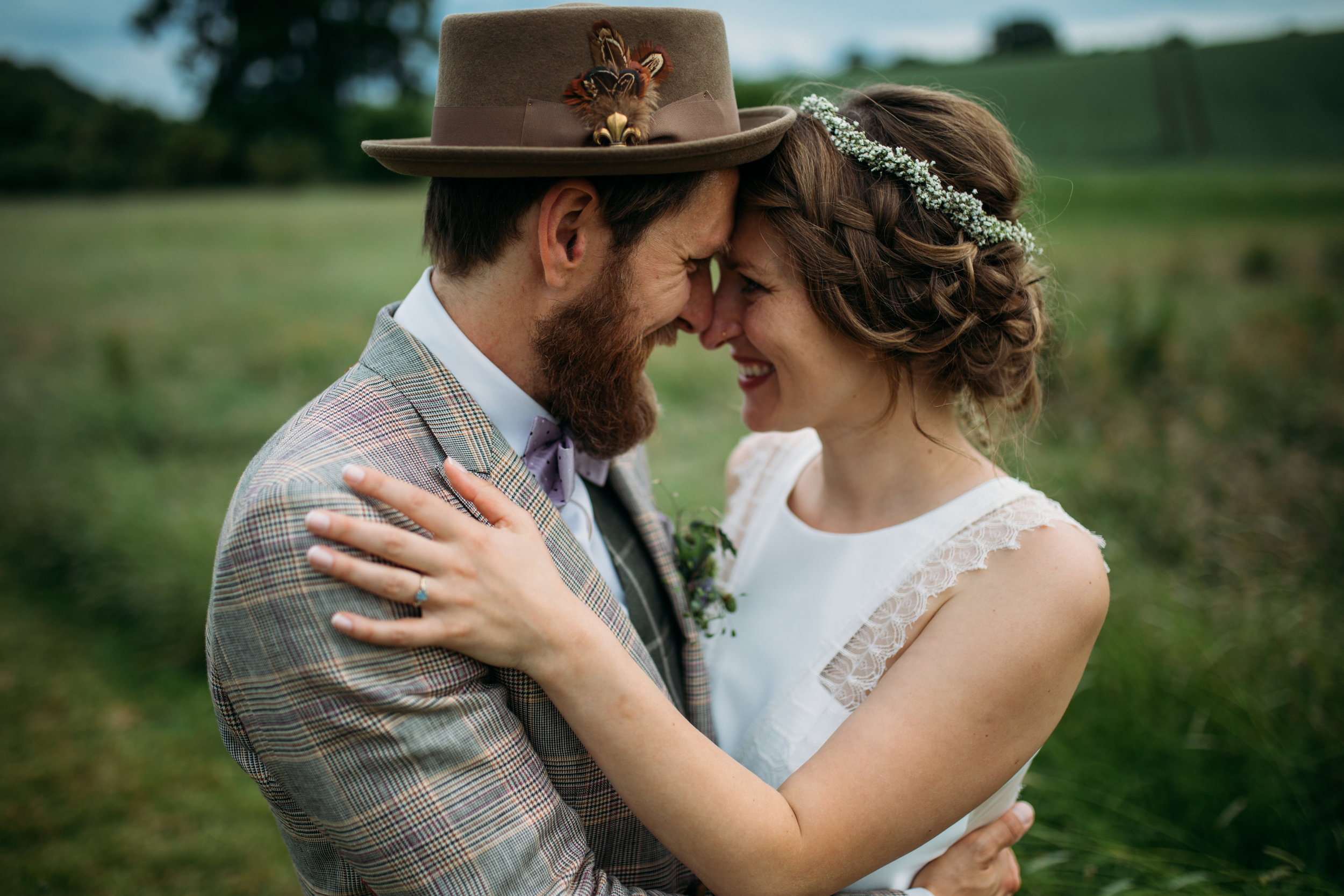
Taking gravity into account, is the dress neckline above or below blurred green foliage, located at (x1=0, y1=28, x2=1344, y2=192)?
below

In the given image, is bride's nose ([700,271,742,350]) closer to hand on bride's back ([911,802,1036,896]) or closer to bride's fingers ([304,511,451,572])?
bride's fingers ([304,511,451,572])

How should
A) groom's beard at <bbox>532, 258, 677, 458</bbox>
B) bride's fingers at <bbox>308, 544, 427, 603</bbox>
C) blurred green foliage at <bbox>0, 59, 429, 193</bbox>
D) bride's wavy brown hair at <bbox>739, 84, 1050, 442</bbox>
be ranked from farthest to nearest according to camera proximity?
blurred green foliage at <bbox>0, 59, 429, 193</bbox>, bride's wavy brown hair at <bbox>739, 84, 1050, 442</bbox>, groom's beard at <bbox>532, 258, 677, 458</bbox>, bride's fingers at <bbox>308, 544, 427, 603</bbox>

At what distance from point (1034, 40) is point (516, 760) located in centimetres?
1143

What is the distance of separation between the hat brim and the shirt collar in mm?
296

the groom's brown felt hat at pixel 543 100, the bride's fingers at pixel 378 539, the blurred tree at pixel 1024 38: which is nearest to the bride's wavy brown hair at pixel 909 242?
the groom's brown felt hat at pixel 543 100

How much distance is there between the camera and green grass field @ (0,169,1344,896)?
11.0 feet

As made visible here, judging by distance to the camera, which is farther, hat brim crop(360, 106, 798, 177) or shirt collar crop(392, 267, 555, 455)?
shirt collar crop(392, 267, 555, 455)

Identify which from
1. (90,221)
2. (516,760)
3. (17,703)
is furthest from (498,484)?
(90,221)

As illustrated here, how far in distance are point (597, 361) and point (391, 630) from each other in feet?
2.87

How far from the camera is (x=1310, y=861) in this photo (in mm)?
3002

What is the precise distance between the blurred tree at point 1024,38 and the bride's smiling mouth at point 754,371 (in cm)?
970

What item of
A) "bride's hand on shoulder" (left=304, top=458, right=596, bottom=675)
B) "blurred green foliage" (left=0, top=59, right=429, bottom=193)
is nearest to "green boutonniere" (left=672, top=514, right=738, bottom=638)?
"bride's hand on shoulder" (left=304, top=458, right=596, bottom=675)

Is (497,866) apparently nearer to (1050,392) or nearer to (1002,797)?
(1002,797)

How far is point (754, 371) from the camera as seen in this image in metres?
2.45
